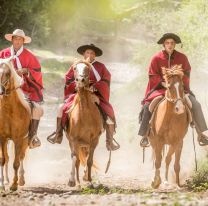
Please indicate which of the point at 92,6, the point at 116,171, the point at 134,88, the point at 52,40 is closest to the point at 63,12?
the point at 52,40

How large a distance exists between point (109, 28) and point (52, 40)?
21135mm

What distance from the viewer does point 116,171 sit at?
71.5ft

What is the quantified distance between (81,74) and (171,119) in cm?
241

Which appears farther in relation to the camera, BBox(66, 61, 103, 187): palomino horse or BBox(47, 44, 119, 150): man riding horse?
BBox(47, 44, 119, 150): man riding horse

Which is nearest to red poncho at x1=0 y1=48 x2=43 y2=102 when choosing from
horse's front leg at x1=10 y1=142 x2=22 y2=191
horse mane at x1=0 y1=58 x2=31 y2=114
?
horse mane at x1=0 y1=58 x2=31 y2=114

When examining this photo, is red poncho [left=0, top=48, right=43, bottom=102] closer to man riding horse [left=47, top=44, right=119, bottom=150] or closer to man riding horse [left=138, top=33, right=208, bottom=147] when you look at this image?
man riding horse [left=47, top=44, right=119, bottom=150]

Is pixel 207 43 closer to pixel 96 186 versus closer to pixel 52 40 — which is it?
pixel 96 186

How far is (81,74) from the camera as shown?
14531 millimetres

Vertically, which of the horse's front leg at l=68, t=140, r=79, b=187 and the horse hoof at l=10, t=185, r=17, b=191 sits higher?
the horse's front leg at l=68, t=140, r=79, b=187

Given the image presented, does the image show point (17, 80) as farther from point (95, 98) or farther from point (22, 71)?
point (95, 98)

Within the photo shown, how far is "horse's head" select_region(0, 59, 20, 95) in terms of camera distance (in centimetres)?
1416

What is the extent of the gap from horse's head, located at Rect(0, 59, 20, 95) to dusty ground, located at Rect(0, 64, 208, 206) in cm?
216

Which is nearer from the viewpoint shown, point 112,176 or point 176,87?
point 176,87

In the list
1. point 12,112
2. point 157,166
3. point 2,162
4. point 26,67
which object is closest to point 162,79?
point 157,166
